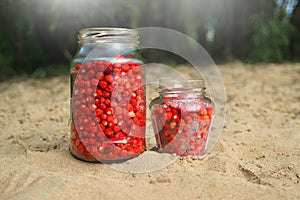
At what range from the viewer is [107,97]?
1.68 meters

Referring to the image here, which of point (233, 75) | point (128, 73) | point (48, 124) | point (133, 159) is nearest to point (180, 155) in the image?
point (133, 159)

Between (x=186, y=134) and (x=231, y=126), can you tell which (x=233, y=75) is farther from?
(x=186, y=134)

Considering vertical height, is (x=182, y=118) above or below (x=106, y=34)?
below

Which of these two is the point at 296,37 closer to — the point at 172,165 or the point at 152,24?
the point at 152,24

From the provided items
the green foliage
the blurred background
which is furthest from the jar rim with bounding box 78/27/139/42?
the green foliage

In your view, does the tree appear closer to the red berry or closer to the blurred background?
the blurred background

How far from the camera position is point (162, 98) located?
185 cm

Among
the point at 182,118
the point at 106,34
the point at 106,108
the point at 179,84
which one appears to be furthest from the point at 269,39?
the point at 106,108

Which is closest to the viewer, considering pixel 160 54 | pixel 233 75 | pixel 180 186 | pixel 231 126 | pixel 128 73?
pixel 180 186

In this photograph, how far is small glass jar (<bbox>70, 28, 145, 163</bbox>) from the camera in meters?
1.67

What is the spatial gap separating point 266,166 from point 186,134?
1.24ft

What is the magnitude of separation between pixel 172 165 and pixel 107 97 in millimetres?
400

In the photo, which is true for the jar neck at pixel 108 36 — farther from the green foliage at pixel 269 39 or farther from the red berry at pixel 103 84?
the green foliage at pixel 269 39

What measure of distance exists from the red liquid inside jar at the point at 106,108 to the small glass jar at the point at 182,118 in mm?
136
